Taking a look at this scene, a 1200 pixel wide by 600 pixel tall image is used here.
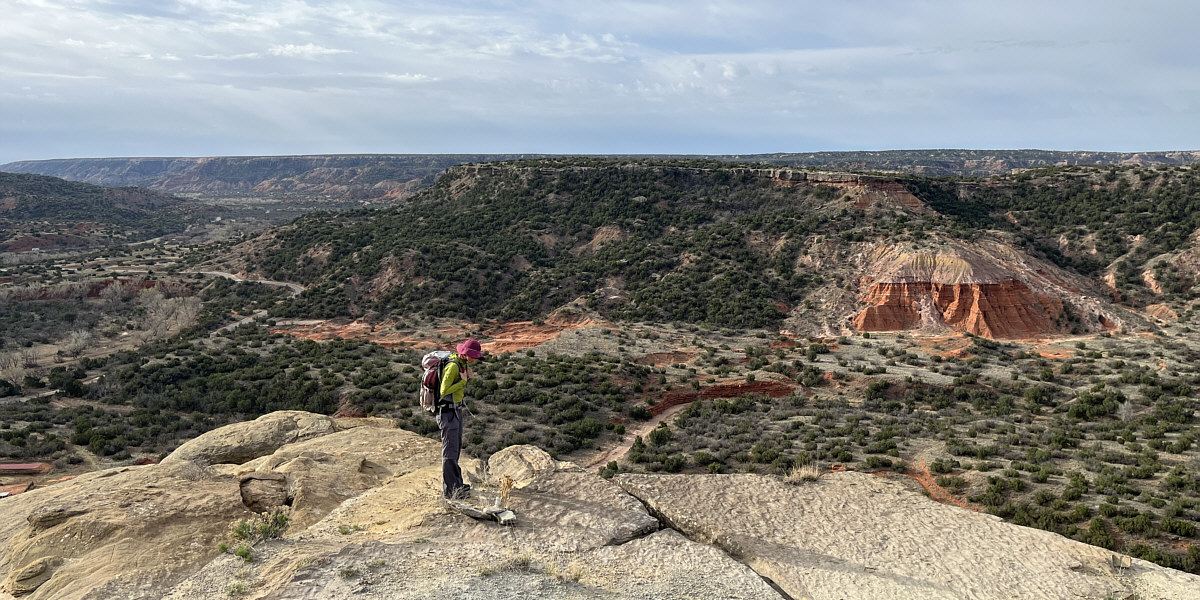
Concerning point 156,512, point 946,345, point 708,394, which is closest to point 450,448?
point 156,512

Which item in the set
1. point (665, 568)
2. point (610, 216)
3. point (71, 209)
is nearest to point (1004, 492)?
point (665, 568)

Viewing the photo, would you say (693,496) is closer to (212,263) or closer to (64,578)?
(64,578)

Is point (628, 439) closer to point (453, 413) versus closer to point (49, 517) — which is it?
point (453, 413)

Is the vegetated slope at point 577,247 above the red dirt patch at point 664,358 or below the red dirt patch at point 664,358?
above

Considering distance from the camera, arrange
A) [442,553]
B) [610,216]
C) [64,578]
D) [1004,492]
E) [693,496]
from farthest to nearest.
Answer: [610,216] < [1004,492] < [693,496] < [442,553] < [64,578]

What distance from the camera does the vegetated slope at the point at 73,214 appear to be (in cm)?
9156

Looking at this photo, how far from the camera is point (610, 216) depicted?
203 ft

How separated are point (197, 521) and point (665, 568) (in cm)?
623

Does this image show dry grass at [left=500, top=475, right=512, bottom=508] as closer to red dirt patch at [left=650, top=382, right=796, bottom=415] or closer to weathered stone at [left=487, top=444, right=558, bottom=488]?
weathered stone at [left=487, top=444, right=558, bottom=488]

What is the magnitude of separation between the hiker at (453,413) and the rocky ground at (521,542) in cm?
31

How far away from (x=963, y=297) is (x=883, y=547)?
37979mm

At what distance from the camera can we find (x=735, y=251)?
51.4 meters

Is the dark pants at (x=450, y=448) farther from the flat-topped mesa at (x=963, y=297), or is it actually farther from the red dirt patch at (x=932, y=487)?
the flat-topped mesa at (x=963, y=297)

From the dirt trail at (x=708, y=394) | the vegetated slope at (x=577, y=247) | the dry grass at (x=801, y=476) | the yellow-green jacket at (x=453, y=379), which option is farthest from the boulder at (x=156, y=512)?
the vegetated slope at (x=577, y=247)
